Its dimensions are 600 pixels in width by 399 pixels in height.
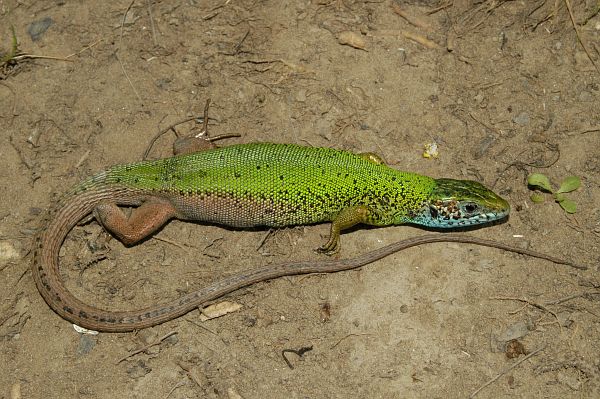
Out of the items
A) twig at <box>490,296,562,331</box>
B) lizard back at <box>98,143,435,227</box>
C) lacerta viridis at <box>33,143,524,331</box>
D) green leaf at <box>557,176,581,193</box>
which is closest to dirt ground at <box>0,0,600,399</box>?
twig at <box>490,296,562,331</box>

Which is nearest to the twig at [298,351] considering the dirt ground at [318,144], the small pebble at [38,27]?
the dirt ground at [318,144]

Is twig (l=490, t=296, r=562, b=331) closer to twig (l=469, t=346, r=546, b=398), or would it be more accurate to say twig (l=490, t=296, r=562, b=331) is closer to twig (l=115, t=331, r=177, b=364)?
twig (l=469, t=346, r=546, b=398)

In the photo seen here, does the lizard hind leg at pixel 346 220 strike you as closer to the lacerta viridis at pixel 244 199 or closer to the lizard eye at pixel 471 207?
the lacerta viridis at pixel 244 199

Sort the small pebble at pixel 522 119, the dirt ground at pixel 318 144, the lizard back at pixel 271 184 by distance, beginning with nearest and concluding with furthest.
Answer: the dirt ground at pixel 318 144
the lizard back at pixel 271 184
the small pebble at pixel 522 119

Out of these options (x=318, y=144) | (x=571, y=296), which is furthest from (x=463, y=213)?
(x=318, y=144)

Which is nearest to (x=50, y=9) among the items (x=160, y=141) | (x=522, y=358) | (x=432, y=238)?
(x=160, y=141)
